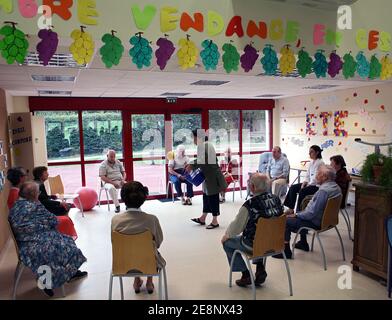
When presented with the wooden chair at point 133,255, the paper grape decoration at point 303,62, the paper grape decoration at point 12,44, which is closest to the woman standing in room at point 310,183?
the paper grape decoration at point 303,62

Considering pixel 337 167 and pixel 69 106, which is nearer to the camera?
pixel 337 167

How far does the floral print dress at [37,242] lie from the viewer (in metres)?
2.85

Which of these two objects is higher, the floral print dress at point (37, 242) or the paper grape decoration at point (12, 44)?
the paper grape decoration at point (12, 44)

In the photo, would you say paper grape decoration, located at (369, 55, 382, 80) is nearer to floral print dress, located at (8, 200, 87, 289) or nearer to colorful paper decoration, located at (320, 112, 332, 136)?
colorful paper decoration, located at (320, 112, 332, 136)

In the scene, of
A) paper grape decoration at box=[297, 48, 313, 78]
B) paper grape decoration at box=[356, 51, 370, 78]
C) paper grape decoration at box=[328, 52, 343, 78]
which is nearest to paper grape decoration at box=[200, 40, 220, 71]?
paper grape decoration at box=[297, 48, 313, 78]

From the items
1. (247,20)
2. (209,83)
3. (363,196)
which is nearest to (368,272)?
(363,196)

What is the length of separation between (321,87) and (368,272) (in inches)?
147

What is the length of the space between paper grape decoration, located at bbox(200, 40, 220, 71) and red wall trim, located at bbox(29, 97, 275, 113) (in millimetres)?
4113

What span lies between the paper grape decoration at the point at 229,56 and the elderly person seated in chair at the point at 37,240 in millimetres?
2063

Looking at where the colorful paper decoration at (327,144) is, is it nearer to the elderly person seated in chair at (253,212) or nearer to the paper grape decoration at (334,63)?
the paper grape decoration at (334,63)

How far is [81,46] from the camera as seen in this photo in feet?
8.14

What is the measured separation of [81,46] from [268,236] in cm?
215
